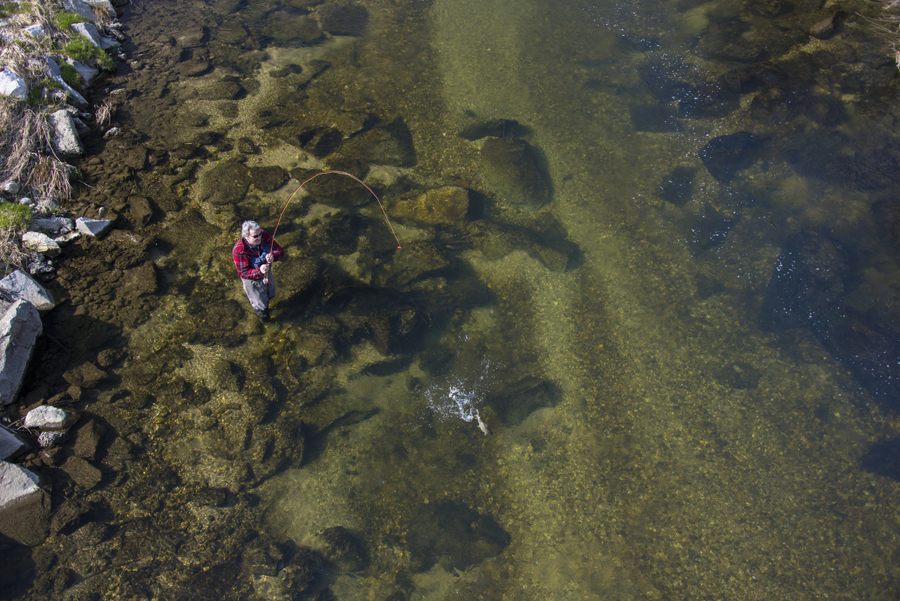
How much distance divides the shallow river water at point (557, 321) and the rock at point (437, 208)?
246 millimetres

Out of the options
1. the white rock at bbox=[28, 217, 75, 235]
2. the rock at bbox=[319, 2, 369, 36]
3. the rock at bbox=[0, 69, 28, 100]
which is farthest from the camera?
the rock at bbox=[319, 2, 369, 36]

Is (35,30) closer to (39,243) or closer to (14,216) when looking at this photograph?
(14,216)

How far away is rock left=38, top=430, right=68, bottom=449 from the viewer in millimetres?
4406

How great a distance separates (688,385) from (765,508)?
6.16 feet

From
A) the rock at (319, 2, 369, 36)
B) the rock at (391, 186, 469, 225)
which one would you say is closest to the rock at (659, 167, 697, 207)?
the rock at (391, 186, 469, 225)

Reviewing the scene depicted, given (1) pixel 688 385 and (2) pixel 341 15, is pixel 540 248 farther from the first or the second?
(2) pixel 341 15

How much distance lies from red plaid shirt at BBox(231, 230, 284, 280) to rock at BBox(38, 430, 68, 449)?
2621mm

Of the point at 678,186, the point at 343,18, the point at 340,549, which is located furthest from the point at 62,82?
the point at 678,186

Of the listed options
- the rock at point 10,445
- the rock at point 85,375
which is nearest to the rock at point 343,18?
the rock at point 85,375

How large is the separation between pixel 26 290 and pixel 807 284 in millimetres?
11638

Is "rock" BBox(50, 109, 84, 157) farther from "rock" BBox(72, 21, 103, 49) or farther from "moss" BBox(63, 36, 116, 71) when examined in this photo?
"rock" BBox(72, 21, 103, 49)

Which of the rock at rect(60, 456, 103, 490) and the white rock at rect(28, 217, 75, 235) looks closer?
the rock at rect(60, 456, 103, 490)

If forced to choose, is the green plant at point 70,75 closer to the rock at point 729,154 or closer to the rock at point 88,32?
the rock at point 88,32

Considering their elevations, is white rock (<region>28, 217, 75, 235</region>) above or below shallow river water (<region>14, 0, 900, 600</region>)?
above
